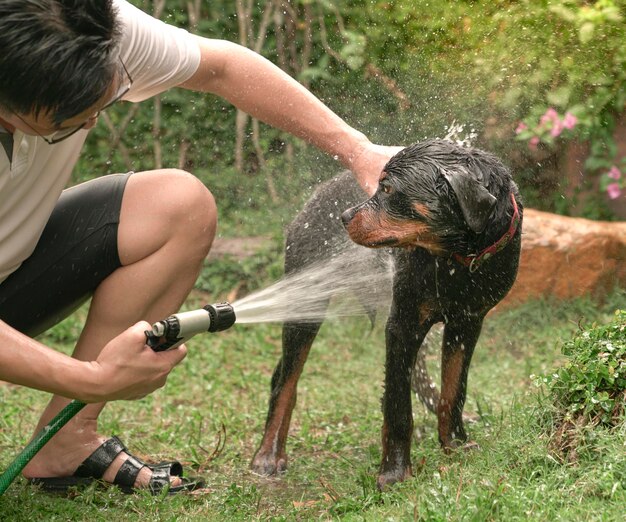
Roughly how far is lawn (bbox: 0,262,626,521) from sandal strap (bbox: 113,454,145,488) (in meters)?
0.06

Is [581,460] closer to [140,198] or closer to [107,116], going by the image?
[140,198]

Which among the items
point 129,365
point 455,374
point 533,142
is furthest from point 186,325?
point 533,142

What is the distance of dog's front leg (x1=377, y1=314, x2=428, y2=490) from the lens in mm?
3359

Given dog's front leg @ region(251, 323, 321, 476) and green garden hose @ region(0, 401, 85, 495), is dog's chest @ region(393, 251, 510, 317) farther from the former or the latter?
green garden hose @ region(0, 401, 85, 495)

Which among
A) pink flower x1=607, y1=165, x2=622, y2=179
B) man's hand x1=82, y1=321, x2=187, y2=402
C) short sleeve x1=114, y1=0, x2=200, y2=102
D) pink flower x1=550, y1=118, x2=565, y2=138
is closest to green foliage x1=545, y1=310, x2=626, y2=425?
man's hand x1=82, y1=321, x2=187, y2=402

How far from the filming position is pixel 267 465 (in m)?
3.86

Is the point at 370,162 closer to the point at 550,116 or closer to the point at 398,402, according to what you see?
the point at 398,402

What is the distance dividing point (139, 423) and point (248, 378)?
3.55ft

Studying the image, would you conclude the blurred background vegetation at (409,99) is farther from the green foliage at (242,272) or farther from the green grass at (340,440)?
the green grass at (340,440)

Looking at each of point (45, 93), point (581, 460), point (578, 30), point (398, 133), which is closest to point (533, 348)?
point (398, 133)

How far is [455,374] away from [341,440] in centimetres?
83

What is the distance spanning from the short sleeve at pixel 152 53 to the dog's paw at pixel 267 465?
5.20 feet

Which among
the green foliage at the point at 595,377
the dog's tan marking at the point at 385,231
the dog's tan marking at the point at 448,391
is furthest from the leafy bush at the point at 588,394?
the dog's tan marking at the point at 385,231

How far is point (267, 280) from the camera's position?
7.30 metres
